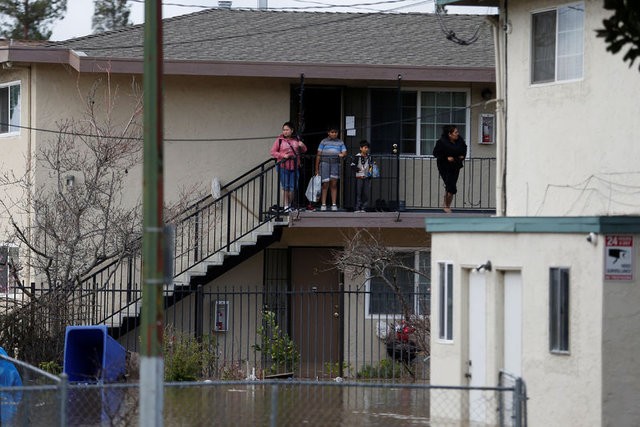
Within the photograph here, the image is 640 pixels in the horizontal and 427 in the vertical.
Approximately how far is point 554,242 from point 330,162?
9.45 metres

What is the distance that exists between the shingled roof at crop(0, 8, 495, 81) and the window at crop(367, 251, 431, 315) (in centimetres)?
350

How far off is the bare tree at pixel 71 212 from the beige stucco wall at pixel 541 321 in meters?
7.82

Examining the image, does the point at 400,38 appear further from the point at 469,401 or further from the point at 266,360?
the point at 469,401

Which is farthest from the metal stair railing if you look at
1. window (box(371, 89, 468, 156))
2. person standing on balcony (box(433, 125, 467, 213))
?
person standing on balcony (box(433, 125, 467, 213))

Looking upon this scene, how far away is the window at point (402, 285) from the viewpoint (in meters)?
24.7

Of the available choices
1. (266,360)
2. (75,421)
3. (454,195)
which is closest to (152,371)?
(75,421)

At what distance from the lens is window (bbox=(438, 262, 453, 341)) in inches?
651

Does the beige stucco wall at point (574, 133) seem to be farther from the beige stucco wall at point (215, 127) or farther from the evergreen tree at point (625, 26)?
the beige stucco wall at point (215, 127)

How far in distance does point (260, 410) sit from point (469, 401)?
10.1 ft

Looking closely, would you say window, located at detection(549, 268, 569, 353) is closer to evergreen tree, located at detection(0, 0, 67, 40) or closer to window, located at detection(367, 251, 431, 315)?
window, located at detection(367, 251, 431, 315)

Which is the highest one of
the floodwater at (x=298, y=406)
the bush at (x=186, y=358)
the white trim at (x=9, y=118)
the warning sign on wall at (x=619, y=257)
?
the white trim at (x=9, y=118)

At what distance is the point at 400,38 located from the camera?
27.6 m

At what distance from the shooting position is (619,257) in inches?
570

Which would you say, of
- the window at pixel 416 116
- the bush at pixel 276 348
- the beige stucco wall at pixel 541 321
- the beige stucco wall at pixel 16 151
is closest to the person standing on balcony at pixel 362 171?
the window at pixel 416 116
